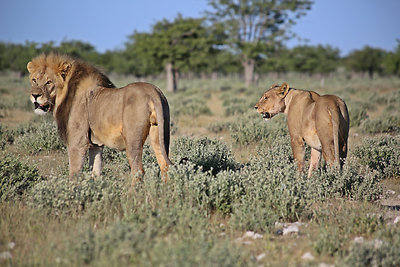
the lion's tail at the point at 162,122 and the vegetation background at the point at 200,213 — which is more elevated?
the lion's tail at the point at 162,122

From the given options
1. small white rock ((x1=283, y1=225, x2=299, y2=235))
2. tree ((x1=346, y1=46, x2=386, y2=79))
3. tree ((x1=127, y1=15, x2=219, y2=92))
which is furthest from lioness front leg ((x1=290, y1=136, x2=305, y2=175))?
tree ((x1=346, y1=46, x2=386, y2=79))

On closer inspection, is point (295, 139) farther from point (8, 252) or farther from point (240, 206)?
point (8, 252)

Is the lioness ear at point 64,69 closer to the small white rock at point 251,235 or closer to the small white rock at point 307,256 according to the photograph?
the small white rock at point 251,235

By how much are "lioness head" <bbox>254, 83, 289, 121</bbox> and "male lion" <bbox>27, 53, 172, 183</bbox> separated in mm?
3072

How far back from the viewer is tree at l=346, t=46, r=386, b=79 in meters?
74.7

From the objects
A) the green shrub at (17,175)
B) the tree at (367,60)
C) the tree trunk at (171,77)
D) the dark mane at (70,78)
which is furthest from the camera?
the tree at (367,60)

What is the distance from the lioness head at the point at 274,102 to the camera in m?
7.98

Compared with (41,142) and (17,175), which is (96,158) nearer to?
(17,175)

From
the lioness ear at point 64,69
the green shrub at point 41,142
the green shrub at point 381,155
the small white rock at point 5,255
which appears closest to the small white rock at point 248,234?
the small white rock at point 5,255

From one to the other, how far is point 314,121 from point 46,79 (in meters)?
4.42

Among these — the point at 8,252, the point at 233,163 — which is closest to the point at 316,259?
the point at 8,252

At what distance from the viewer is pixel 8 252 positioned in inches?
152

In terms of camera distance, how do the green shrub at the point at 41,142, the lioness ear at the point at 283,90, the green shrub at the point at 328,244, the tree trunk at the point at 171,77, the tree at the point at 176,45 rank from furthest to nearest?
the tree trunk at the point at 171,77 → the tree at the point at 176,45 → the green shrub at the point at 41,142 → the lioness ear at the point at 283,90 → the green shrub at the point at 328,244

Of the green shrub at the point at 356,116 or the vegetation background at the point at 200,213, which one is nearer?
the vegetation background at the point at 200,213
